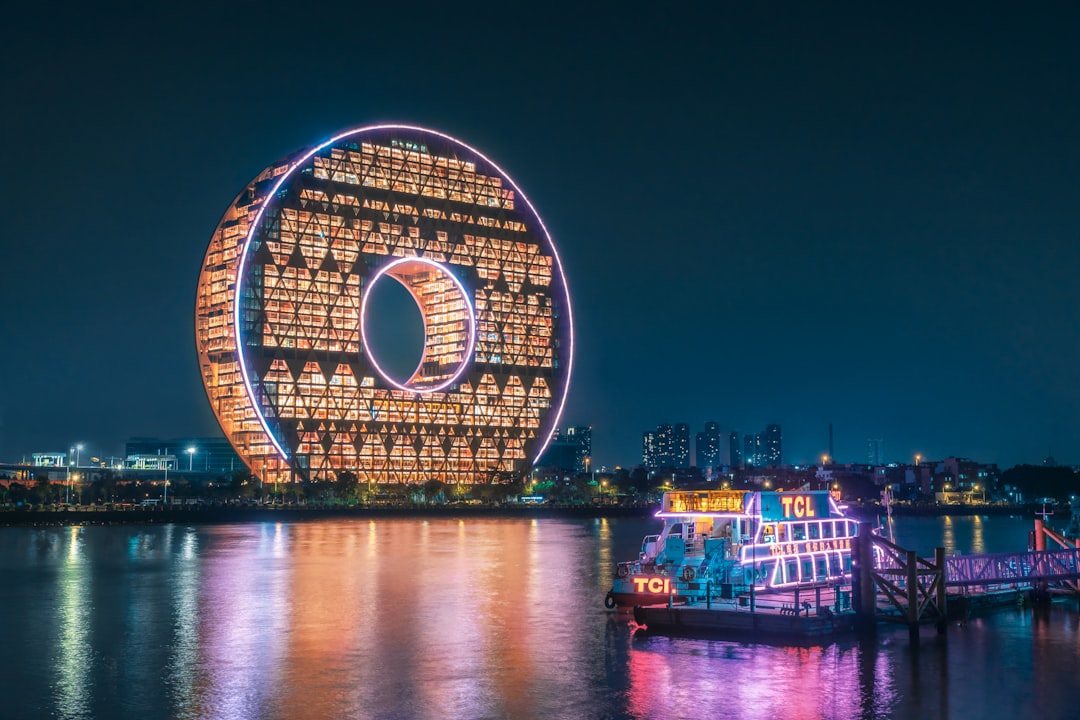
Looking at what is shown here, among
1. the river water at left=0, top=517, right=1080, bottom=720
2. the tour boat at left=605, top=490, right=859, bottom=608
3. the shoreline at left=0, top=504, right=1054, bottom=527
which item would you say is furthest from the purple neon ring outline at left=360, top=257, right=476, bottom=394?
the tour boat at left=605, top=490, right=859, bottom=608

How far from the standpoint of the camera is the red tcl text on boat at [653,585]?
35.3 metres

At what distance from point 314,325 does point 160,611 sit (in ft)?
322

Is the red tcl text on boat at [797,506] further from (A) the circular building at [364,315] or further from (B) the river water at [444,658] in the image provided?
(A) the circular building at [364,315]

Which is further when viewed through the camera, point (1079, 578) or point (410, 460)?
point (410, 460)

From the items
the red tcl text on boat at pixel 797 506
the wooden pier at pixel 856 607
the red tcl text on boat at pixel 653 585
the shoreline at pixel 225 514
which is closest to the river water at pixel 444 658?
the wooden pier at pixel 856 607

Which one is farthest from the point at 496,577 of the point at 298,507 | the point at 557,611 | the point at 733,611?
the point at 298,507

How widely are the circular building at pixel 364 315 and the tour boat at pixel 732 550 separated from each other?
98.7 meters

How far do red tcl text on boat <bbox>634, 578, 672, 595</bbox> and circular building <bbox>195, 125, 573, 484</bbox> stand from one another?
9949cm

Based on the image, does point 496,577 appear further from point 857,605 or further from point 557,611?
point 857,605

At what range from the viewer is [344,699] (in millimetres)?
24938

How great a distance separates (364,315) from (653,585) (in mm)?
107929

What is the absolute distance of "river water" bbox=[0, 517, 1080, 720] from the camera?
24.5m

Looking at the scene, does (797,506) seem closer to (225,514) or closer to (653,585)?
(653,585)

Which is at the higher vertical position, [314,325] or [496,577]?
[314,325]
